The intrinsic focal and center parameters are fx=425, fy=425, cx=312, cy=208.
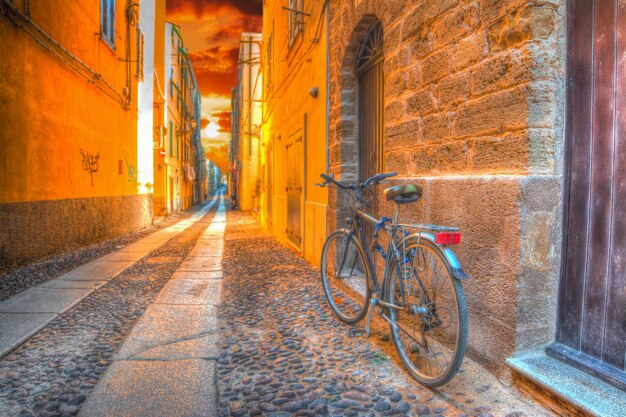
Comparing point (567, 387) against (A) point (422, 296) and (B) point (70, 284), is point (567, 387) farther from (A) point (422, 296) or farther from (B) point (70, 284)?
(B) point (70, 284)

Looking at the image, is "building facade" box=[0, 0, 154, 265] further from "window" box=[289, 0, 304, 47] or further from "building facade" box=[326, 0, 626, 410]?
"building facade" box=[326, 0, 626, 410]

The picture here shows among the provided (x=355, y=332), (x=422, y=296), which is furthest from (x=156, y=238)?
(x=422, y=296)

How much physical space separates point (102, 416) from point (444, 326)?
1.87 meters

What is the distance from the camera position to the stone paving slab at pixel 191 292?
13.9 ft

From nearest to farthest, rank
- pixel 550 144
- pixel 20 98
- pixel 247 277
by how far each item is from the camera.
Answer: pixel 550 144 < pixel 247 277 < pixel 20 98

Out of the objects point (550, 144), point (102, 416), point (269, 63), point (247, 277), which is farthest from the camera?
point (269, 63)

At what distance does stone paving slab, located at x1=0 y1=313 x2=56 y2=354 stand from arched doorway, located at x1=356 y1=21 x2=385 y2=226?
3.30 metres

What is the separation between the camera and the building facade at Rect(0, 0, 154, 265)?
579 centimetres

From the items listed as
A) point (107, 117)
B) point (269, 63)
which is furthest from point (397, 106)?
point (269, 63)

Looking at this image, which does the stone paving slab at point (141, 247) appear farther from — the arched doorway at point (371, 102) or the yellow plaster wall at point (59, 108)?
the arched doorway at point (371, 102)

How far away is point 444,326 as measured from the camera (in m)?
2.50

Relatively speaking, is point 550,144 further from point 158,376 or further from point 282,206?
point 282,206

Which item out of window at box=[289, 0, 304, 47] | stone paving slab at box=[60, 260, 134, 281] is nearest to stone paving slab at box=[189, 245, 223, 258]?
stone paving slab at box=[60, 260, 134, 281]

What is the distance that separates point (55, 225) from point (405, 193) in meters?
6.61
